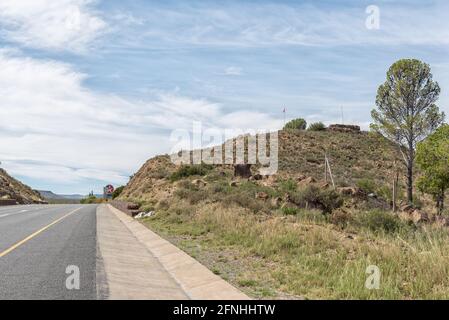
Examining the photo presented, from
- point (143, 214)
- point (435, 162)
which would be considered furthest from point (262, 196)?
point (435, 162)

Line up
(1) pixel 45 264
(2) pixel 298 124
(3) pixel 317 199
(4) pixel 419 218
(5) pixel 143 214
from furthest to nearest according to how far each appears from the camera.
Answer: (2) pixel 298 124 < (5) pixel 143 214 < (3) pixel 317 199 < (4) pixel 419 218 < (1) pixel 45 264

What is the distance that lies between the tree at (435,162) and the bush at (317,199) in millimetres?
11863

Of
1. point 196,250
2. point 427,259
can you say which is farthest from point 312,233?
point 427,259

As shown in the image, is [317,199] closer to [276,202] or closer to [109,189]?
[276,202]

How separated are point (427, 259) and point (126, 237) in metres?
12.3

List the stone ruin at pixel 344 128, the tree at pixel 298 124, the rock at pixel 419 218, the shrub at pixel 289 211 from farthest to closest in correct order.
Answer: the tree at pixel 298 124, the stone ruin at pixel 344 128, the rock at pixel 419 218, the shrub at pixel 289 211

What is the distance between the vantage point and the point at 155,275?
10.5 metres

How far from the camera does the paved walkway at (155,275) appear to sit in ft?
27.6

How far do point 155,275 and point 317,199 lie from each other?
18106 mm

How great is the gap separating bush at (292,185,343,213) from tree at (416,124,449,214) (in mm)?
11863

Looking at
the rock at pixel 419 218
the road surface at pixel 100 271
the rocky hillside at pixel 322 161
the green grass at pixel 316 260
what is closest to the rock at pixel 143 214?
the green grass at pixel 316 260

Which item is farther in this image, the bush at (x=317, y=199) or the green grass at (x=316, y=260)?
the bush at (x=317, y=199)

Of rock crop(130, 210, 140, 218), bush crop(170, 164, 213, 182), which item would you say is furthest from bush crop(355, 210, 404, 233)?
bush crop(170, 164, 213, 182)

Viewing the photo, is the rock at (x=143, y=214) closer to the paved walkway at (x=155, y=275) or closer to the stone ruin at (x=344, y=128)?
the paved walkway at (x=155, y=275)
